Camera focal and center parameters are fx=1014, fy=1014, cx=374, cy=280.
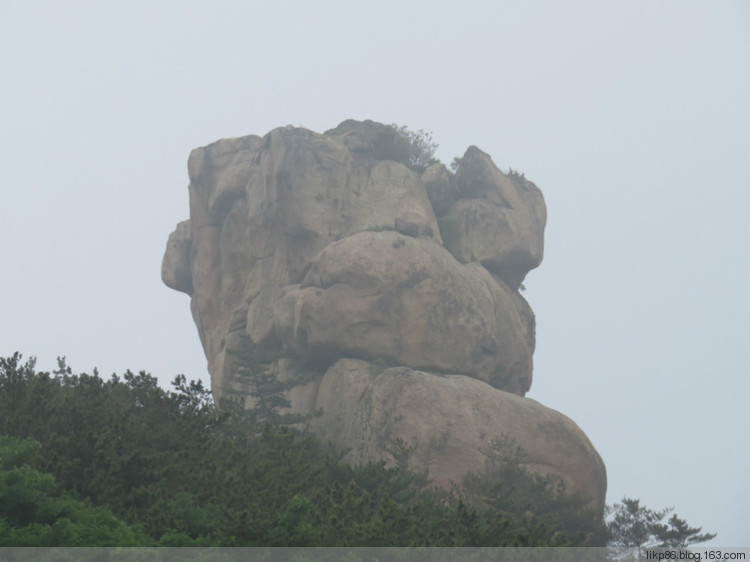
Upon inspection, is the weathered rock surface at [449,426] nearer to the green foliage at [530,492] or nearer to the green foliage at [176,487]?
the green foliage at [530,492]

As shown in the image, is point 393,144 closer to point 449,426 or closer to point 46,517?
point 449,426

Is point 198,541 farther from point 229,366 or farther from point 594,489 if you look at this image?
point 229,366

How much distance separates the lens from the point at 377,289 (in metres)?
43.6

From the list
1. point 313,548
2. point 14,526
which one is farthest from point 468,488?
point 14,526

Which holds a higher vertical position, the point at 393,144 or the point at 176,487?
the point at 393,144

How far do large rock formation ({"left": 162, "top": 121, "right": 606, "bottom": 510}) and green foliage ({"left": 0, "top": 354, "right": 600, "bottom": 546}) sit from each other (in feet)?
26.3

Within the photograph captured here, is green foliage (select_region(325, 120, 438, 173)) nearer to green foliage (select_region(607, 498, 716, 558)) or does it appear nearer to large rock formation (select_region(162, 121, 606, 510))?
large rock formation (select_region(162, 121, 606, 510))

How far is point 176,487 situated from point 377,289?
2074 centimetres

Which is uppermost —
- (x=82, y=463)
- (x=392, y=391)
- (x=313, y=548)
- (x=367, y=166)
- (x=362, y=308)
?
(x=367, y=166)

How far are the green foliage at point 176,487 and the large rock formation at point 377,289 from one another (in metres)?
8.01

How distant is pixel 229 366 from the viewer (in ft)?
156

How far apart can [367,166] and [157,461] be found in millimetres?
27846

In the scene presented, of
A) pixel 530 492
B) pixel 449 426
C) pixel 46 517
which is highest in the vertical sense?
pixel 449 426

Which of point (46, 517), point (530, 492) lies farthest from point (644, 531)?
point (46, 517)
